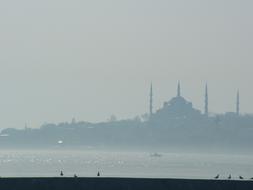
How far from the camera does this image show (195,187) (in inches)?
2003

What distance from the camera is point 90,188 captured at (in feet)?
165

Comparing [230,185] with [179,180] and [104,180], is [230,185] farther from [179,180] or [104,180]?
[104,180]

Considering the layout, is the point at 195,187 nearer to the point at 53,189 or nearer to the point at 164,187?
the point at 164,187

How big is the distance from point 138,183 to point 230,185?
3.78 m

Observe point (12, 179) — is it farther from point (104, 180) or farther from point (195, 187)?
point (195, 187)


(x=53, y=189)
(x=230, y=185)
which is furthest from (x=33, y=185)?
(x=230, y=185)

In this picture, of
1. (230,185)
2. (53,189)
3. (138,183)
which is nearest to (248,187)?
(230,185)

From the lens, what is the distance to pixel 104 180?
50594 mm

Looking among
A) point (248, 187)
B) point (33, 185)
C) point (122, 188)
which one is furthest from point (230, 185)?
point (33, 185)

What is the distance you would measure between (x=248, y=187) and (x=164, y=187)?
342 cm

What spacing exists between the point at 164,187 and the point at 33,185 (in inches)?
210

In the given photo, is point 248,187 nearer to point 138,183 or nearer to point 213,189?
point 213,189

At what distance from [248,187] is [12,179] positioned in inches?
377

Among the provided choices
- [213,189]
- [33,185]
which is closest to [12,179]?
[33,185]
